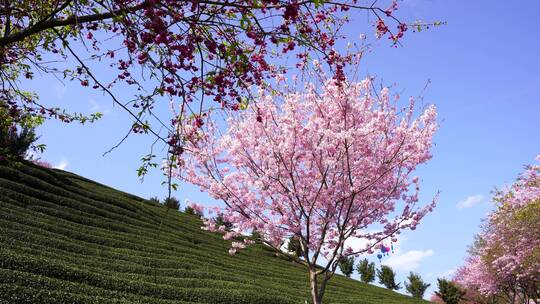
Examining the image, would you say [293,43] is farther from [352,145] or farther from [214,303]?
[214,303]

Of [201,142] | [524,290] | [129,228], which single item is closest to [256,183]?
[201,142]

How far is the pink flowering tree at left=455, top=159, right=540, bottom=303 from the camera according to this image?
22.3m

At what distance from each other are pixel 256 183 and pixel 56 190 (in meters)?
23.3

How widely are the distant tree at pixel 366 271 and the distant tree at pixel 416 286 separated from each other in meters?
4.40

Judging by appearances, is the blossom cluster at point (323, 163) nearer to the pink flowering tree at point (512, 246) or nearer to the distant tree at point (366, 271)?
the pink flowering tree at point (512, 246)

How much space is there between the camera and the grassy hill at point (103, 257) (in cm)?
1489

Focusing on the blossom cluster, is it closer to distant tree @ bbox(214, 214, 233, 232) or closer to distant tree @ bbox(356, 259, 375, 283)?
distant tree @ bbox(214, 214, 233, 232)

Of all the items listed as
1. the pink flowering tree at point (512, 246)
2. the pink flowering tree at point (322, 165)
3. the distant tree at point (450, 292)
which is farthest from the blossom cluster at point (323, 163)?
the distant tree at point (450, 292)

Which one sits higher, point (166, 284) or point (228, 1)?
point (228, 1)

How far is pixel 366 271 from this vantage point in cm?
5409

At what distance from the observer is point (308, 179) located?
13.2m

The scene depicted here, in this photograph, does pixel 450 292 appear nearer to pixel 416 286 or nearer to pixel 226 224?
pixel 416 286

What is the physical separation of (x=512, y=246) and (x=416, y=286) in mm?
27420

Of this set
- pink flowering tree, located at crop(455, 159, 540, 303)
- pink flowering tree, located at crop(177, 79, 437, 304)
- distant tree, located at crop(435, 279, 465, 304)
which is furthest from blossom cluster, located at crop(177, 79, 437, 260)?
distant tree, located at crop(435, 279, 465, 304)
